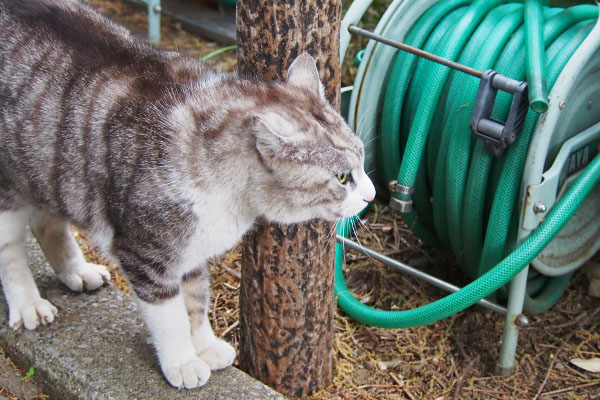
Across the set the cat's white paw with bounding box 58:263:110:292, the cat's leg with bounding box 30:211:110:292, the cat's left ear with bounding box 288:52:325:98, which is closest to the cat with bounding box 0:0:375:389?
the cat's left ear with bounding box 288:52:325:98

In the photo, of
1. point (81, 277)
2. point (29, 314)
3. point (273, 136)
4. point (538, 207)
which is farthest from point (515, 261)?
point (29, 314)

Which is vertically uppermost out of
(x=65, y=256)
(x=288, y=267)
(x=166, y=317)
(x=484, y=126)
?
(x=484, y=126)

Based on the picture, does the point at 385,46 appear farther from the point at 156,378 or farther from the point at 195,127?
the point at 156,378

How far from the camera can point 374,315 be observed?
276 cm

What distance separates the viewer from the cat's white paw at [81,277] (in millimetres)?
2771

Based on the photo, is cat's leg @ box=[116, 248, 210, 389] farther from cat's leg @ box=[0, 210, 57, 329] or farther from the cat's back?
cat's leg @ box=[0, 210, 57, 329]

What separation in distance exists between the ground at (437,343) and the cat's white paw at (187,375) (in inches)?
21.2

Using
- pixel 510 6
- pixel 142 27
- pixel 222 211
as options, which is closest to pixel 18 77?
pixel 222 211

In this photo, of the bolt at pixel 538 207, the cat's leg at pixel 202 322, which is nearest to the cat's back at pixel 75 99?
the cat's leg at pixel 202 322

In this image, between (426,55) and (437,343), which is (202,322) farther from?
(426,55)

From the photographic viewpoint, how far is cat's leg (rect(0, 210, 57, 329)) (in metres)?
2.46

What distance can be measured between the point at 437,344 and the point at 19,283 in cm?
173

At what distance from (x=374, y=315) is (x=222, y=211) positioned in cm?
105

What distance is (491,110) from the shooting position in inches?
99.3
